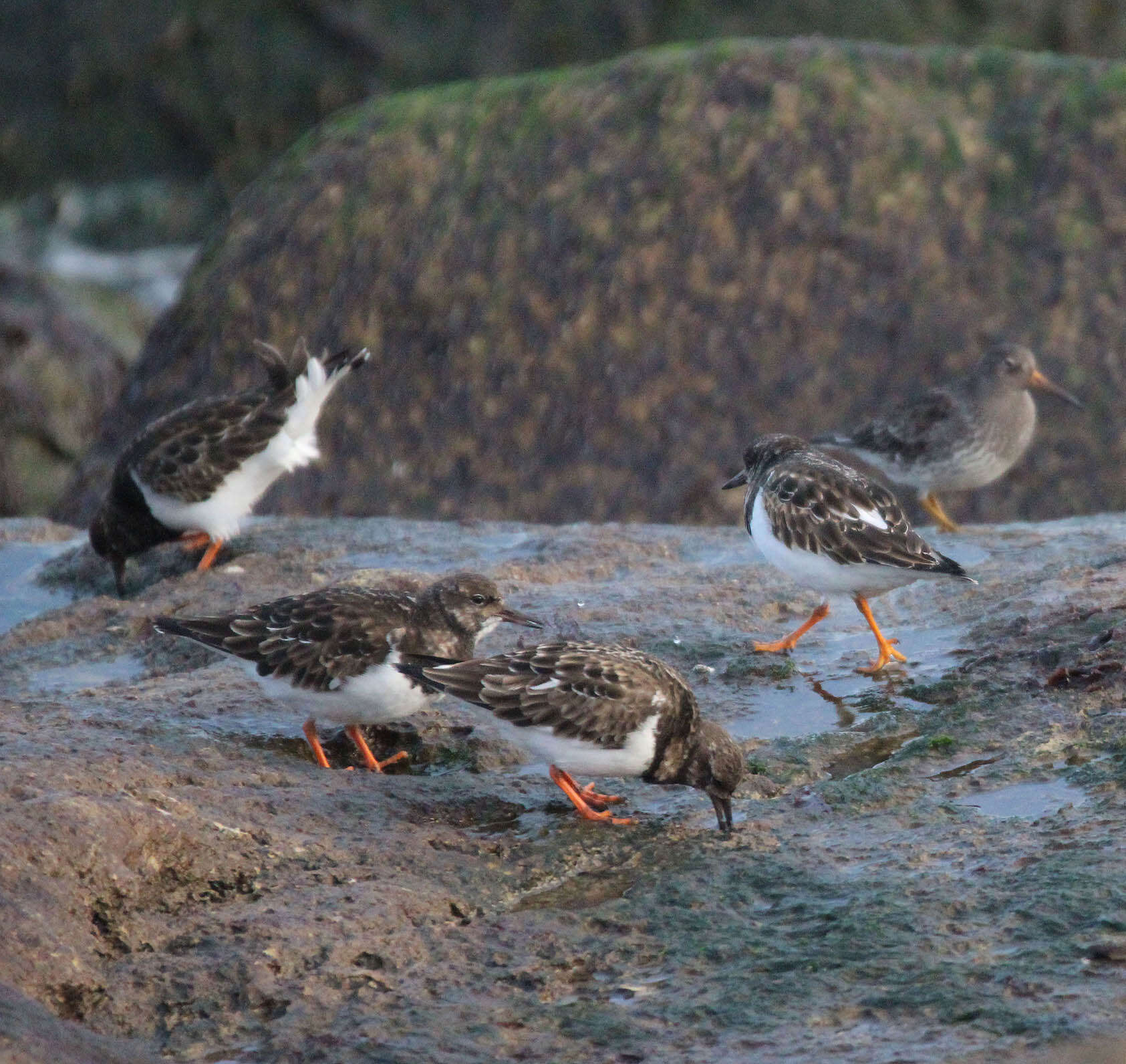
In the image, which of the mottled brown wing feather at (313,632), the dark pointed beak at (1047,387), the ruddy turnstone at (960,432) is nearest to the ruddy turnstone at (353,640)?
the mottled brown wing feather at (313,632)

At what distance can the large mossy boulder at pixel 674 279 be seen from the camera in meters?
11.5

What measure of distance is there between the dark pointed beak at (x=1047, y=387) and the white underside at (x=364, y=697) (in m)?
6.09

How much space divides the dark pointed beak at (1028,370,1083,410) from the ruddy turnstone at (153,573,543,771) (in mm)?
5673

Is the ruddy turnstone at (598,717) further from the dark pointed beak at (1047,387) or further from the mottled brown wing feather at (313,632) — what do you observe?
the dark pointed beak at (1047,387)

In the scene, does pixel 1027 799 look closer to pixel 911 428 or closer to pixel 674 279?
pixel 911 428

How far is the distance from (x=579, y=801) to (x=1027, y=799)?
4.81 ft

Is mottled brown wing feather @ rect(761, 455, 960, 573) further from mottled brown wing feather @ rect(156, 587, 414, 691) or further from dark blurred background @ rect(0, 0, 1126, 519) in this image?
dark blurred background @ rect(0, 0, 1126, 519)

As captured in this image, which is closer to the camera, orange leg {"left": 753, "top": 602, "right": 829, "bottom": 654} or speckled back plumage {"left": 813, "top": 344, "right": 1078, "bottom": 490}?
orange leg {"left": 753, "top": 602, "right": 829, "bottom": 654}

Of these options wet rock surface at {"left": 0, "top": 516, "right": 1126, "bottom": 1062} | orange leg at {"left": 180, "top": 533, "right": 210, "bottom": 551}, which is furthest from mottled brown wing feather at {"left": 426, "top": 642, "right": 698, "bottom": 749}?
orange leg at {"left": 180, "top": 533, "right": 210, "bottom": 551}

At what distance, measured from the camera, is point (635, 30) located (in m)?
19.8

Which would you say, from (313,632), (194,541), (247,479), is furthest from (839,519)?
(194,541)

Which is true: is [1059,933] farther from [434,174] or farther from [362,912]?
[434,174]

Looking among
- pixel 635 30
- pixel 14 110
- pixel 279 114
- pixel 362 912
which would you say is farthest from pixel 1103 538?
pixel 14 110

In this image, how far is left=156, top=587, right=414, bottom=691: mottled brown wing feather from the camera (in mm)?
5758
